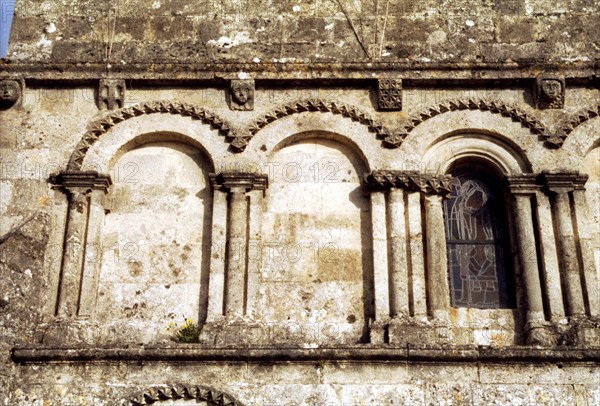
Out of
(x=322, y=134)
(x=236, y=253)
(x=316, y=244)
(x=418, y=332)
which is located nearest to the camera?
(x=418, y=332)

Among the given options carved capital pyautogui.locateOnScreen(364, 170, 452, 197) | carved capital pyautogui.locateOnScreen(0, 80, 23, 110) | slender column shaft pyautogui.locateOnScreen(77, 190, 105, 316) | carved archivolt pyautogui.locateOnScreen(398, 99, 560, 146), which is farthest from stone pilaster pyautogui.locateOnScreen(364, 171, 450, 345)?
carved capital pyautogui.locateOnScreen(0, 80, 23, 110)

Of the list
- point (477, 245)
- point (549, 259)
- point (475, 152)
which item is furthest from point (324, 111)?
point (549, 259)

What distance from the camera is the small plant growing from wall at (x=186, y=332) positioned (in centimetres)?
1008

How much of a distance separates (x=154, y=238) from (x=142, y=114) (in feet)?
5.61

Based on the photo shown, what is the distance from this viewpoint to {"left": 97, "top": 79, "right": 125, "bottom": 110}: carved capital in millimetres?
11422

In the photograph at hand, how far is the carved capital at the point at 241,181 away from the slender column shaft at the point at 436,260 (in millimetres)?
2092

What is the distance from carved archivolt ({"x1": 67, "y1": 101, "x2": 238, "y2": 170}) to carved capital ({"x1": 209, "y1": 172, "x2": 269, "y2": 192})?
1.92 ft

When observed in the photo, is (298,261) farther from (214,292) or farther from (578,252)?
(578,252)

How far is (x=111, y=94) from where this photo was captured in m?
11.4

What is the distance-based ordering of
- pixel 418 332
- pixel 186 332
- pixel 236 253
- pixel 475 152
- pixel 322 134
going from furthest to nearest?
pixel 322 134, pixel 475 152, pixel 236 253, pixel 186 332, pixel 418 332

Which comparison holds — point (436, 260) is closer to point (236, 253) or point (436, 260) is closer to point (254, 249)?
point (254, 249)

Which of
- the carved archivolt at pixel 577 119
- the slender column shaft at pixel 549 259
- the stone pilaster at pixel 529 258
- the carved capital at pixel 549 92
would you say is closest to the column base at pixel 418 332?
the stone pilaster at pixel 529 258

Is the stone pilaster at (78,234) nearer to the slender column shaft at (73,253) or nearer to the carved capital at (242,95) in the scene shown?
the slender column shaft at (73,253)

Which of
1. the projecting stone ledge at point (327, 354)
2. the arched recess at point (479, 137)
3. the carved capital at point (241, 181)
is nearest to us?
the projecting stone ledge at point (327, 354)
